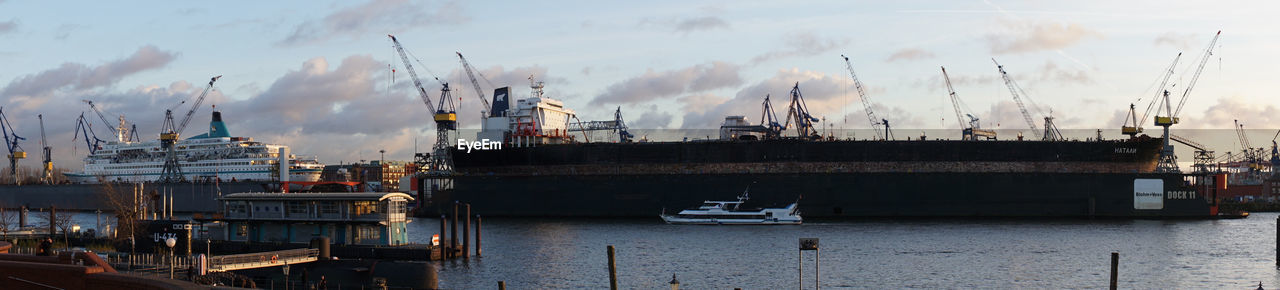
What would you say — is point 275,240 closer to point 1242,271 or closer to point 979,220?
point 1242,271

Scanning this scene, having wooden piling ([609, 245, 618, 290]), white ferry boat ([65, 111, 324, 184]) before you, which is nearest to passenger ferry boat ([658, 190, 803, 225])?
wooden piling ([609, 245, 618, 290])

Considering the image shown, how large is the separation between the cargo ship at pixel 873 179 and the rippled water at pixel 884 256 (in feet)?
→ 26.7

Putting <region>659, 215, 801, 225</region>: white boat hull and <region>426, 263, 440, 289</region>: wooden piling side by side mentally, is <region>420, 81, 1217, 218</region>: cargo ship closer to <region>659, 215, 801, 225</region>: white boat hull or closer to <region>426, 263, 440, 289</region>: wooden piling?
<region>659, 215, 801, 225</region>: white boat hull

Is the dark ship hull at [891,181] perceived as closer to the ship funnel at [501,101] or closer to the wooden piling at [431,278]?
the ship funnel at [501,101]

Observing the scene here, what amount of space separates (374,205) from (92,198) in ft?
316

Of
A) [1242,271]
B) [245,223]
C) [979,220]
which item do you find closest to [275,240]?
[245,223]

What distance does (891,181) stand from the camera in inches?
3524

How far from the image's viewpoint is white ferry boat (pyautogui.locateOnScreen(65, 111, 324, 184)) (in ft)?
454

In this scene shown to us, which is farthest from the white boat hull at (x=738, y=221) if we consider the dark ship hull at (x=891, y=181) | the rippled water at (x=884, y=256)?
the dark ship hull at (x=891, y=181)

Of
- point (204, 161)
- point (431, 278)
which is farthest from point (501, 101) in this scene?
point (431, 278)

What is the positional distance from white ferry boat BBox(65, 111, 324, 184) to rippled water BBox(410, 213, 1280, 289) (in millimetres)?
65644

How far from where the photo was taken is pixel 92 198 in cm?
13038

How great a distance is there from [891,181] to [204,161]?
3618 inches

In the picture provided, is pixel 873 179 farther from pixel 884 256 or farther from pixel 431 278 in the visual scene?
pixel 431 278
